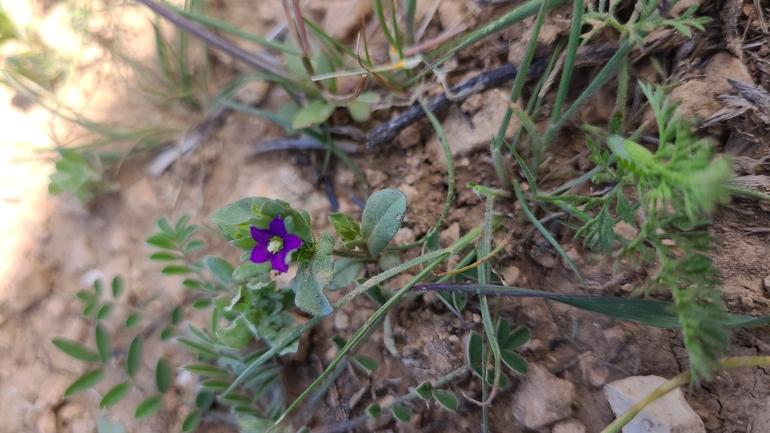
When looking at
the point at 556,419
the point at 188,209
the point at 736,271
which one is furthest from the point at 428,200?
the point at 188,209

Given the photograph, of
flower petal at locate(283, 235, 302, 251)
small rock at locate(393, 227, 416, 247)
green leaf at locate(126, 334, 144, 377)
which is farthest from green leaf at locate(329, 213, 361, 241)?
green leaf at locate(126, 334, 144, 377)

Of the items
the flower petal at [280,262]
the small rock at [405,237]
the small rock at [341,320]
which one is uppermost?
the flower petal at [280,262]

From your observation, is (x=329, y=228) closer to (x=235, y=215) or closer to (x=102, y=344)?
(x=235, y=215)

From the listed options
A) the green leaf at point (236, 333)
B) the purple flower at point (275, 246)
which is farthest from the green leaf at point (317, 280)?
the green leaf at point (236, 333)

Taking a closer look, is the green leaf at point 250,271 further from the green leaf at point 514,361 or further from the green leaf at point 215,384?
the green leaf at point 514,361

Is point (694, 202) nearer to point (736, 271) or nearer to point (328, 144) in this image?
point (736, 271)

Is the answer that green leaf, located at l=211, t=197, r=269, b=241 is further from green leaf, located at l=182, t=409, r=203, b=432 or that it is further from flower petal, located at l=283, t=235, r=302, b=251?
green leaf, located at l=182, t=409, r=203, b=432

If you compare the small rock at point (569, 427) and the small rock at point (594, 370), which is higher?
the small rock at point (594, 370)
